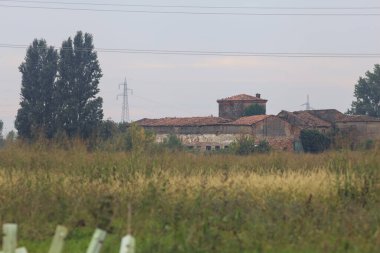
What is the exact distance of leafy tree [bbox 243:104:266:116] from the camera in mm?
71688

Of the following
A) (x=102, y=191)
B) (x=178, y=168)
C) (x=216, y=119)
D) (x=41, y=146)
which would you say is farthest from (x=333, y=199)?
(x=216, y=119)

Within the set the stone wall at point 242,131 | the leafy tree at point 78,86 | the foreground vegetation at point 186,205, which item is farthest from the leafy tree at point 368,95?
the foreground vegetation at point 186,205

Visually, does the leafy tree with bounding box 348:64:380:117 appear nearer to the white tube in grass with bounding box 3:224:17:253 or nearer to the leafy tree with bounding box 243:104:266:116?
the leafy tree with bounding box 243:104:266:116

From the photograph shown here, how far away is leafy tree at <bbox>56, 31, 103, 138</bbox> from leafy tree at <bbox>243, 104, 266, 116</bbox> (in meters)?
17.3

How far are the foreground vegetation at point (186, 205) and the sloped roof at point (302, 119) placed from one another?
1773 inches

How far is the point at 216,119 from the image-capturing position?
6281 centimetres

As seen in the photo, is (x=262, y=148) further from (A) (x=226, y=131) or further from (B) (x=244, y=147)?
(A) (x=226, y=131)

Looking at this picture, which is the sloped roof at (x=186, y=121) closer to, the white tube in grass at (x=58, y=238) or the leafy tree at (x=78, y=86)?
the leafy tree at (x=78, y=86)

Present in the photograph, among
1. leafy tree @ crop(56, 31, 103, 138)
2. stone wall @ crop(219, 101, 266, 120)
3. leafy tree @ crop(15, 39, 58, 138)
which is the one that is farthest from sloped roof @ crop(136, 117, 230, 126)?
stone wall @ crop(219, 101, 266, 120)

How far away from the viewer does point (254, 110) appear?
72.0 metres

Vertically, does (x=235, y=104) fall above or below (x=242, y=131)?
above

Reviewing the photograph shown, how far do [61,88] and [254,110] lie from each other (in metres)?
21.8

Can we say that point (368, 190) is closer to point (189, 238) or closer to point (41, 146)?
point (189, 238)

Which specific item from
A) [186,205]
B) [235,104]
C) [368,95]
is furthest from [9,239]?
[368,95]
